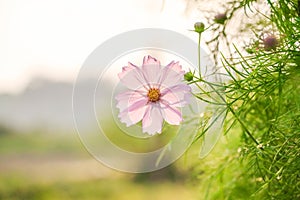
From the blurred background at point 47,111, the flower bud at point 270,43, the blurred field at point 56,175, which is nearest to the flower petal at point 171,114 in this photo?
the flower bud at point 270,43

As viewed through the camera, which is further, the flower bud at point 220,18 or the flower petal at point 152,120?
the flower bud at point 220,18

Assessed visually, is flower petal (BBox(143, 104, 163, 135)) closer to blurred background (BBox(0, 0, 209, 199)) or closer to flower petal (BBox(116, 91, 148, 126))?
flower petal (BBox(116, 91, 148, 126))

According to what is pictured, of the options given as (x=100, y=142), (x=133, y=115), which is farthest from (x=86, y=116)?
(x=133, y=115)

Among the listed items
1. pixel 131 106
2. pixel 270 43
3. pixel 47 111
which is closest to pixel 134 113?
pixel 131 106

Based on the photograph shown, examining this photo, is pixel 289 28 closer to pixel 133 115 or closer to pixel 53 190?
pixel 133 115

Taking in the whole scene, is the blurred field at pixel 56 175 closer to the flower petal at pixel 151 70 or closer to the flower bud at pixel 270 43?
the flower bud at pixel 270 43

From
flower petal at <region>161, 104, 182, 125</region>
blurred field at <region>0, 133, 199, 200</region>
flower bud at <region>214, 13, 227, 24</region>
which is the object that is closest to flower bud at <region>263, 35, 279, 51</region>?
flower bud at <region>214, 13, 227, 24</region>

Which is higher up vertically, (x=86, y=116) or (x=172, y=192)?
(x=172, y=192)
